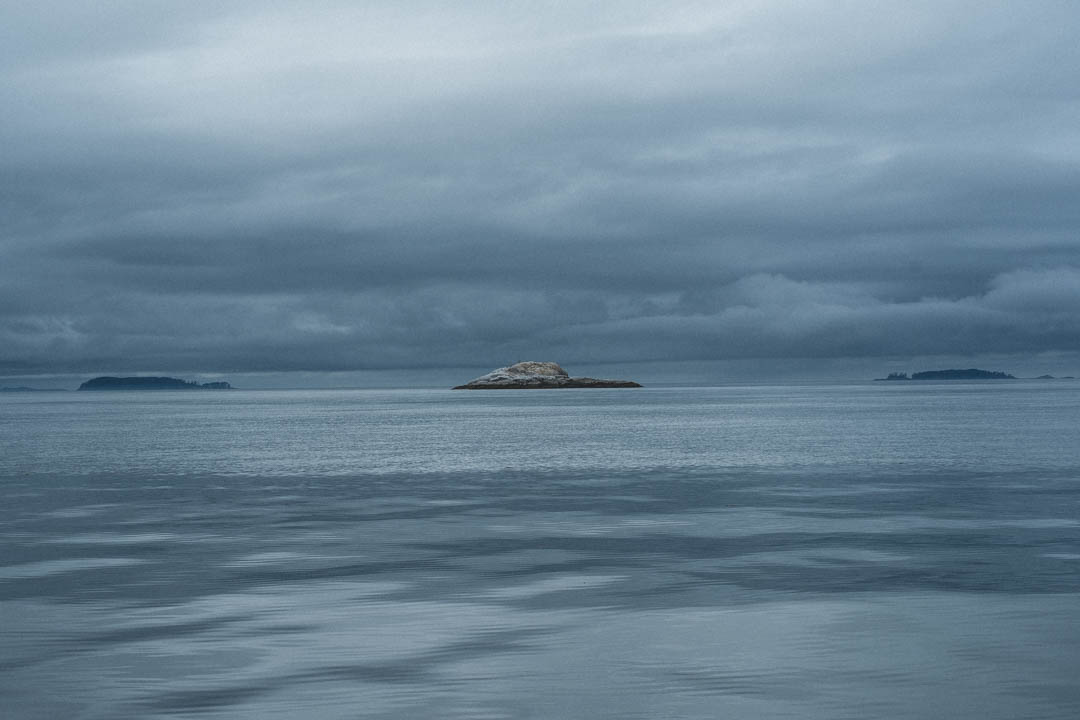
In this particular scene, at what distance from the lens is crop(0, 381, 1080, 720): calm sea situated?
45.5 ft

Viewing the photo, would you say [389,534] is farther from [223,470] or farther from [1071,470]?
[1071,470]

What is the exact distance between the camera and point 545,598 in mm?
20188

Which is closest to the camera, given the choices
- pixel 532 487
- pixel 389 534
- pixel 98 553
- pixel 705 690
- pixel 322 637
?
pixel 705 690

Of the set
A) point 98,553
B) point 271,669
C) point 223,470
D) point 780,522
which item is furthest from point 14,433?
point 271,669

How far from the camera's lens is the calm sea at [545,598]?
13859 mm

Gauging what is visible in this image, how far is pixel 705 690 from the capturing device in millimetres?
13984

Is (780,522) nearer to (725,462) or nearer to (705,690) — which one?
(705,690)

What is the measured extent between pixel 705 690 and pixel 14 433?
107 m

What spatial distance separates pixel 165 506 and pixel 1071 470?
42879 millimetres

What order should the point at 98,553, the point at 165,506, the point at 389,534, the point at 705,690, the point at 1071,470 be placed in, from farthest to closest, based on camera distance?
1. the point at 1071,470
2. the point at 165,506
3. the point at 389,534
4. the point at 98,553
5. the point at 705,690

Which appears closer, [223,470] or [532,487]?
[532,487]

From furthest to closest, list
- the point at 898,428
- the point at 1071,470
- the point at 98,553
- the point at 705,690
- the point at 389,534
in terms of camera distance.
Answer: the point at 898,428 → the point at 1071,470 → the point at 389,534 → the point at 98,553 → the point at 705,690

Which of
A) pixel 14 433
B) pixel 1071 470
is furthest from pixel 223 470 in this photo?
pixel 14 433

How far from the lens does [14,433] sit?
4063 inches
